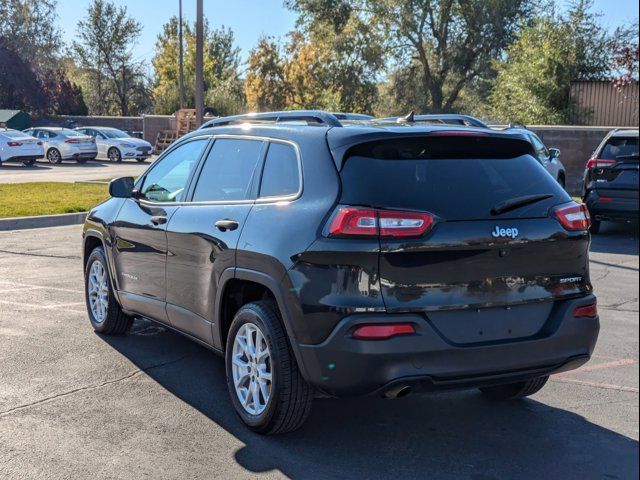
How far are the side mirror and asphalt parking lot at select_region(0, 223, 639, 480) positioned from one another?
4.07ft

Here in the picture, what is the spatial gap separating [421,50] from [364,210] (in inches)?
1409

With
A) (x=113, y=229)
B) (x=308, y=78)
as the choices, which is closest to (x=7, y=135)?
(x=308, y=78)

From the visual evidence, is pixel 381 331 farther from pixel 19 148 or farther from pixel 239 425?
pixel 19 148

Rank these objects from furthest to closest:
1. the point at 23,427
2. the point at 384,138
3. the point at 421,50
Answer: the point at 421,50 → the point at 23,427 → the point at 384,138

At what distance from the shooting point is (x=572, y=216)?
14.4 feet

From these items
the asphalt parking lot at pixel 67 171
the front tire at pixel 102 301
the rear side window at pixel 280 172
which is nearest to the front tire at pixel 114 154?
the asphalt parking lot at pixel 67 171

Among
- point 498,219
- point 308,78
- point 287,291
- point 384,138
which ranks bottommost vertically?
point 287,291

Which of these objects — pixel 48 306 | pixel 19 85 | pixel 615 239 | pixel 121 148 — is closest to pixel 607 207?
pixel 615 239

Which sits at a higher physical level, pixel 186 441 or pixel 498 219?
pixel 498 219

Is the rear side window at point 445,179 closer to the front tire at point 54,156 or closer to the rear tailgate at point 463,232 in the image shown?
the rear tailgate at point 463,232

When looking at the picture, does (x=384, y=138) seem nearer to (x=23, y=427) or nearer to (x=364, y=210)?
(x=364, y=210)

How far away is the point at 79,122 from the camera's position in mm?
48312

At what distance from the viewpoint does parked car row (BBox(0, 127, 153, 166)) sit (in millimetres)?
29953

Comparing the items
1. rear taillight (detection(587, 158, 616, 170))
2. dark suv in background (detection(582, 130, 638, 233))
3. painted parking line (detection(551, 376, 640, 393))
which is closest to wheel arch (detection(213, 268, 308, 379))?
painted parking line (detection(551, 376, 640, 393))
